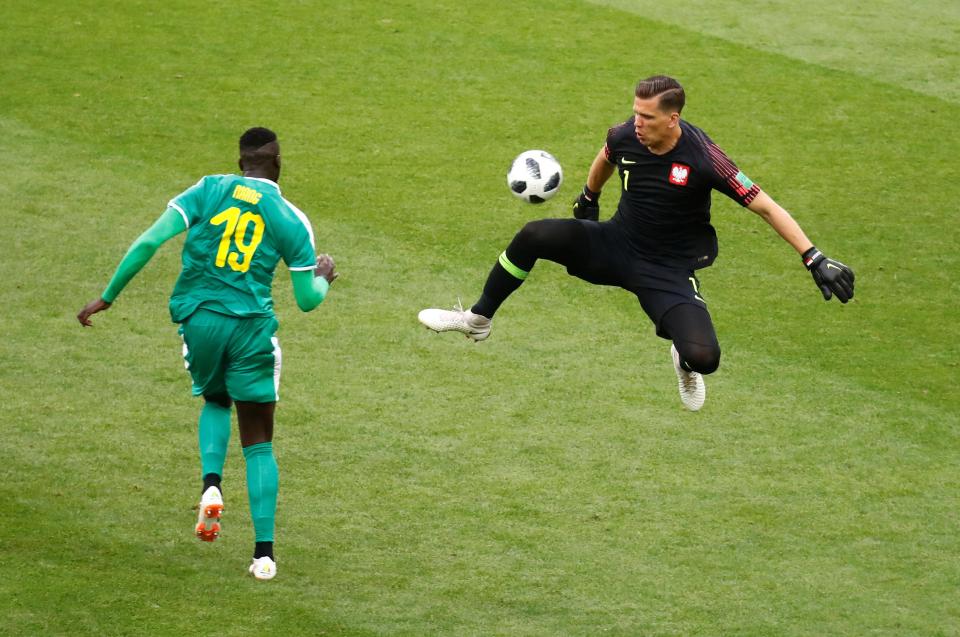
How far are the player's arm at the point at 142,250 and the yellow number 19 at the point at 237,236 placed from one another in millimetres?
208

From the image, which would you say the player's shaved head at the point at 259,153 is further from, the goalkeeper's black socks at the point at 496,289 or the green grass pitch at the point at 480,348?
the green grass pitch at the point at 480,348

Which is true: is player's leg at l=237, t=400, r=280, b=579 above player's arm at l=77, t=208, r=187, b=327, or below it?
below

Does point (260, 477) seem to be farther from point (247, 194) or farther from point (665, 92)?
point (665, 92)

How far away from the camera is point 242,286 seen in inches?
319

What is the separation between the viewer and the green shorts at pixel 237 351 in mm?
8125

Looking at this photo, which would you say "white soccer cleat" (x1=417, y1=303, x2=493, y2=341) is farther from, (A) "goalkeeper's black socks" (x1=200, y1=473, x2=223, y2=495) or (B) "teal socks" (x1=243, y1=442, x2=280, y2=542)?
(A) "goalkeeper's black socks" (x1=200, y1=473, x2=223, y2=495)

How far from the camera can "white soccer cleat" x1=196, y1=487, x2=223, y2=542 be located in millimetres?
8039

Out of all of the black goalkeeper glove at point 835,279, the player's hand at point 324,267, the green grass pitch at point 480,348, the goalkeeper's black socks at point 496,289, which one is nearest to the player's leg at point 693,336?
the black goalkeeper glove at point 835,279

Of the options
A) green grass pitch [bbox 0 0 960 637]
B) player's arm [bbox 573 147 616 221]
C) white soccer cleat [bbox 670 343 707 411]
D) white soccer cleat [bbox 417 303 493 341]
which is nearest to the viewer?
green grass pitch [bbox 0 0 960 637]

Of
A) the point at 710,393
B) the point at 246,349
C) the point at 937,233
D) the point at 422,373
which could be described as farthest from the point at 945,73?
the point at 246,349

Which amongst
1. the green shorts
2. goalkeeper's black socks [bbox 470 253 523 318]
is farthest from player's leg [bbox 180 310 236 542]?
goalkeeper's black socks [bbox 470 253 523 318]

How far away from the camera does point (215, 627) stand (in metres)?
7.95

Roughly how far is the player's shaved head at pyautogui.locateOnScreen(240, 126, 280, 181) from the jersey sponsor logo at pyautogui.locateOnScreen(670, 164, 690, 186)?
8.13ft

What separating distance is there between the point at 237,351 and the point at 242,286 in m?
0.37
